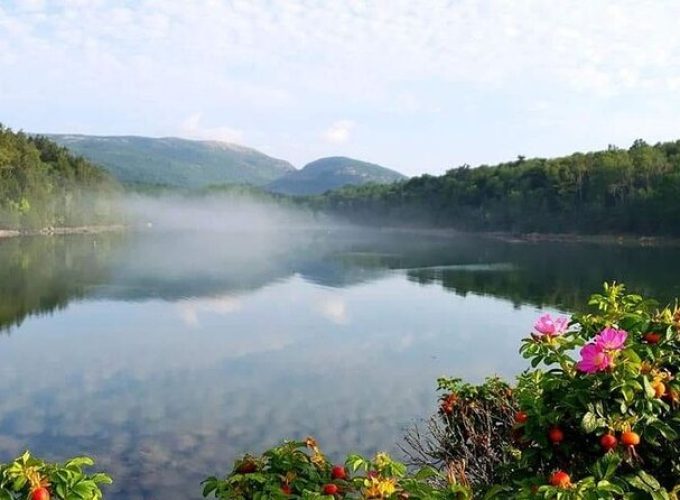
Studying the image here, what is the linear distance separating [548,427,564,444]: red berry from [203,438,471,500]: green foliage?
1.72 ft

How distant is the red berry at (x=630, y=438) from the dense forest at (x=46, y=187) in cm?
9321

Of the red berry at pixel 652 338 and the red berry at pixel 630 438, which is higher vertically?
the red berry at pixel 652 338

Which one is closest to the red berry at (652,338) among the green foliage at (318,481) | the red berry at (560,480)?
the red berry at (560,480)

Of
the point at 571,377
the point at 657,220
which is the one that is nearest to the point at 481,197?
the point at 657,220

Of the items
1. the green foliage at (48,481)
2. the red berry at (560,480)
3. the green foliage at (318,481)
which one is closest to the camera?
the red berry at (560,480)

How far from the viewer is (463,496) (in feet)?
11.4

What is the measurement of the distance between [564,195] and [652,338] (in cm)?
9845

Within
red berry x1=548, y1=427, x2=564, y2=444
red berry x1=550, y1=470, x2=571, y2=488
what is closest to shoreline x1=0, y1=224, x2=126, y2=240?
red berry x1=548, y1=427, x2=564, y2=444

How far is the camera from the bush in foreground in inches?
128

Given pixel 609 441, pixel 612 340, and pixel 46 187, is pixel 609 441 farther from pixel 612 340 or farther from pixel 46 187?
pixel 46 187

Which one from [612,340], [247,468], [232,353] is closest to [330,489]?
[247,468]

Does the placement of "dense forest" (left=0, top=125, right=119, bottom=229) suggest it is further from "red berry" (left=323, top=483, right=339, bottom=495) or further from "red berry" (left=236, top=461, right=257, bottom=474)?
"red berry" (left=323, top=483, right=339, bottom=495)

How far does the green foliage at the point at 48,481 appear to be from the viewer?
310 centimetres

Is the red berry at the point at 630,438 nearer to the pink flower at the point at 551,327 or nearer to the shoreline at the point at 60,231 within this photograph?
the pink flower at the point at 551,327
